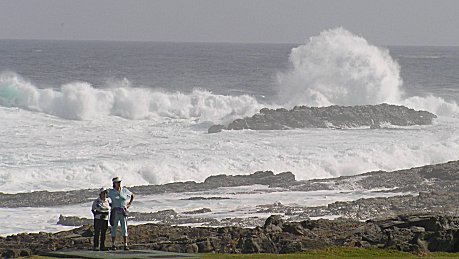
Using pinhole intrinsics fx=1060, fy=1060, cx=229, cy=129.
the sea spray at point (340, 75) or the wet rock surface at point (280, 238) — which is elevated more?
the sea spray at point (340, 75)

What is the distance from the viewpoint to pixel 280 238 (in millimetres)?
22438

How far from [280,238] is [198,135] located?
3239cm

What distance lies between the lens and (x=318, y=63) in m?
79.3

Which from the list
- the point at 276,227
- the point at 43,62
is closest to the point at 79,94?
the point at 276,227

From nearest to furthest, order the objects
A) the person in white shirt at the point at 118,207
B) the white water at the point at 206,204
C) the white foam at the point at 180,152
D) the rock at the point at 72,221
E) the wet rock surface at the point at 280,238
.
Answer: the person in white shirt at the point at 118,207 → the wet rock surface at the point at 280,238 → the rock at the point at 72,221 → the white water at the point at 206,204 → the white foam at the point at 180,152

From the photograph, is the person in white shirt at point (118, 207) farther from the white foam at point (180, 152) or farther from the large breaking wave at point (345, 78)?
the large breaking wave at point (345, 78)

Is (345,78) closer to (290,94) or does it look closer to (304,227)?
(290,94)

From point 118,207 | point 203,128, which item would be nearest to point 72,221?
point 118,207

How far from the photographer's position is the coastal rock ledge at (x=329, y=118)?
57031 mm

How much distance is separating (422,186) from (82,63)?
91.3m

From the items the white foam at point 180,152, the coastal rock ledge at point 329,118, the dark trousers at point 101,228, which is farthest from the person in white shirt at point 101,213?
the coastal rock ledge at point 329,118

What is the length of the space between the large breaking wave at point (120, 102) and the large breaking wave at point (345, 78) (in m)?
3.92

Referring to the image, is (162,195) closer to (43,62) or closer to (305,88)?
(305,88)

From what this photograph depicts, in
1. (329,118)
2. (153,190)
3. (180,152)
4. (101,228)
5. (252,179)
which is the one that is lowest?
(101,228)
